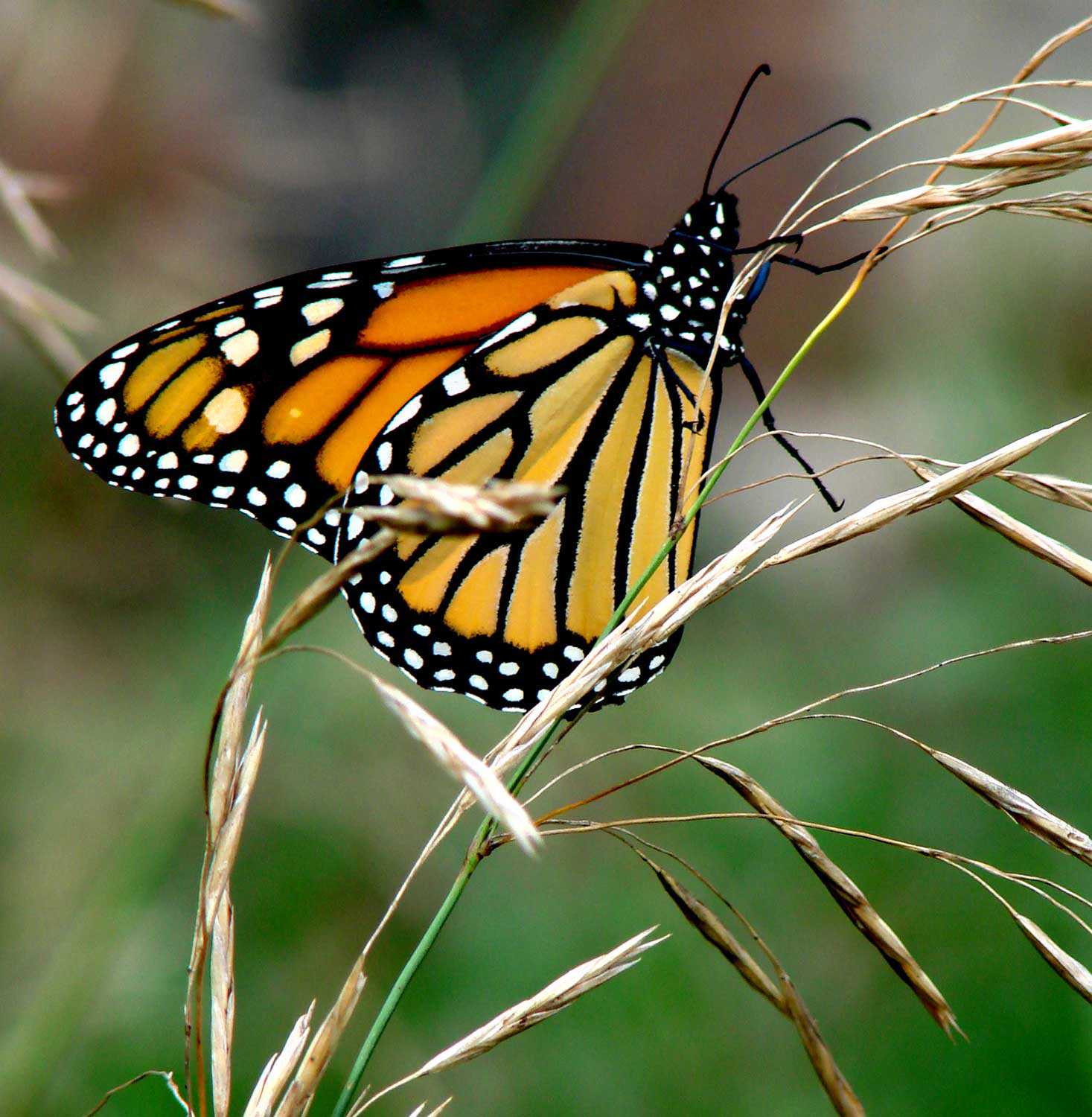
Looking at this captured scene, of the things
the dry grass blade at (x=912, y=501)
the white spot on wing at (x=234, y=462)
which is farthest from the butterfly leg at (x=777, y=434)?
the white spot on wing at (x=234, y=462)

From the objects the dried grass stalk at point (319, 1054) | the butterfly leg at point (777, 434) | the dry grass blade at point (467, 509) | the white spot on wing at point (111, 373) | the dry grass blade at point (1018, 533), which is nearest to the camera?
the dry grass blade at point (467, 509)

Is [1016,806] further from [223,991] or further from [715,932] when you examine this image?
[223,991]

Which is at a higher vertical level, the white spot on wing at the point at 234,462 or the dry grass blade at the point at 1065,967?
the dry grass blade at the point at 1065,967

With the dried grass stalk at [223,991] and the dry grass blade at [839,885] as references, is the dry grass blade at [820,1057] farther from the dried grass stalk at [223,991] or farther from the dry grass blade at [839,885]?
the dried grass stalk at [223,991]

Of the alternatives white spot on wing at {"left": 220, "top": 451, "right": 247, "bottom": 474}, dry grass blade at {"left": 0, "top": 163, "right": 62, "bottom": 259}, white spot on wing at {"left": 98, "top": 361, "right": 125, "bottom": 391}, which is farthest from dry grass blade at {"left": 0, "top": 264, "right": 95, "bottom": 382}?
white spot on wing at {"left": 220, "top": 451, "right": 247, "bottom": 474}

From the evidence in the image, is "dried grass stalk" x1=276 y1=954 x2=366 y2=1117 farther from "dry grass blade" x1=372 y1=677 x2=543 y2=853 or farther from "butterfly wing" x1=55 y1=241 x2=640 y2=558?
"butterfly wing" x1=55 y1=241 x2=640 y2=558

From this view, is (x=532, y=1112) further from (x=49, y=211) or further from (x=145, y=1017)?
(x=49, y=211)

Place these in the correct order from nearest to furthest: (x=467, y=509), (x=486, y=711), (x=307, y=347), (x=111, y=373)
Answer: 1. (x=467, y=509)
2. (x=111, y=373)
3. (x=307, y=347)
4. (x=486, y=711)

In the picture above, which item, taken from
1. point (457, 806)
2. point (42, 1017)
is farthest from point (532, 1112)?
point (457, 806)

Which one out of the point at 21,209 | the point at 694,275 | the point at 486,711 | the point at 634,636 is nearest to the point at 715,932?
the point at 634,636
